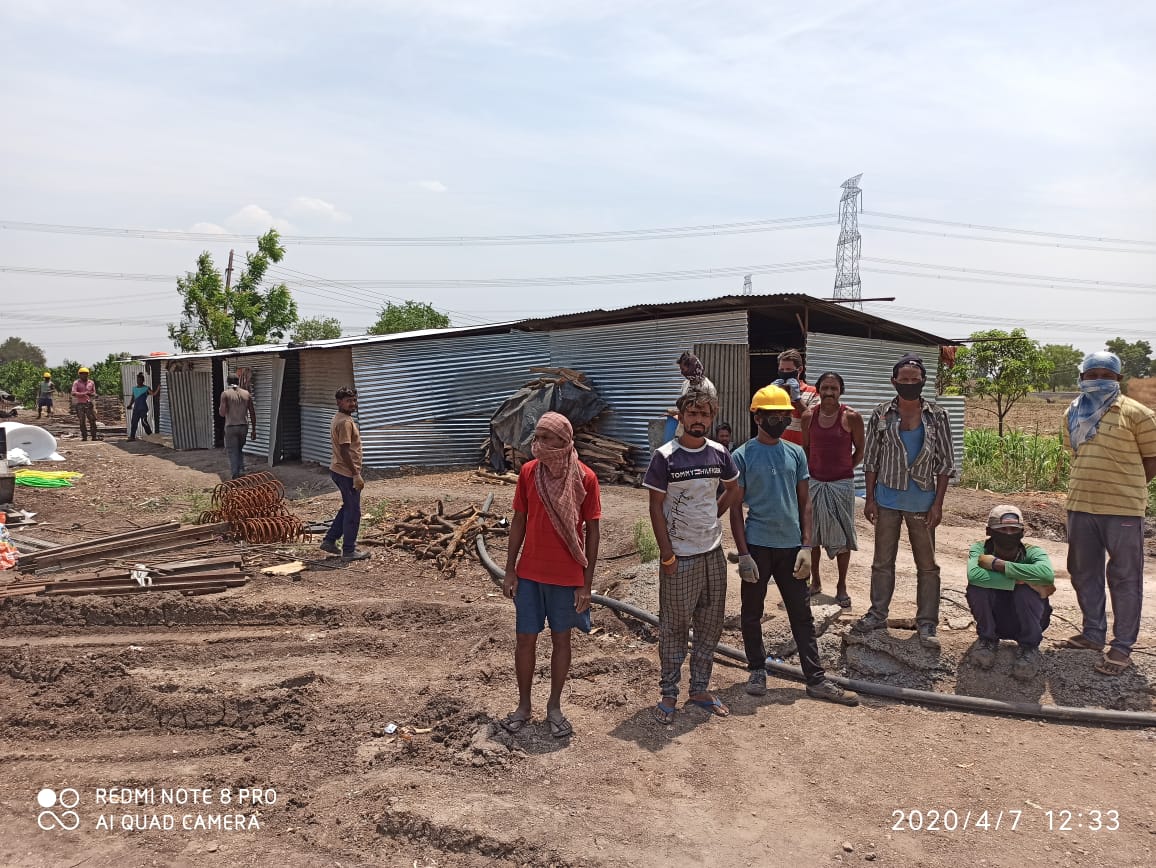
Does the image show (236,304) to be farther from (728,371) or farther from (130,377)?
(728,371)

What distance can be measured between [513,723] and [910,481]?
302cm

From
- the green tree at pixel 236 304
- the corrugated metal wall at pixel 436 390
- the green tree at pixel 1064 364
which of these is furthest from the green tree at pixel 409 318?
the green tree at pixel 1064 364

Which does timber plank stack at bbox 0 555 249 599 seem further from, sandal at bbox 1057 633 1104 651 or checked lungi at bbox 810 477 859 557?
sandal at bbox 1057 633 1104 651

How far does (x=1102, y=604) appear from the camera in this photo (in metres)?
5.25

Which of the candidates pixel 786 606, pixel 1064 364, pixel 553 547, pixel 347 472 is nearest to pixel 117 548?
pixel 347 472

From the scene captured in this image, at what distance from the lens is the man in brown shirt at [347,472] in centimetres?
836

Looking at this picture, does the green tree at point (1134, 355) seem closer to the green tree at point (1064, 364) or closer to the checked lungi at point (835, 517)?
the green tree at point (1064, 364)

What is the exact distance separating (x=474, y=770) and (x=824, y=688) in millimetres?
2250

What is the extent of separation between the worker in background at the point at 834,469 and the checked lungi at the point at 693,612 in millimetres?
1686

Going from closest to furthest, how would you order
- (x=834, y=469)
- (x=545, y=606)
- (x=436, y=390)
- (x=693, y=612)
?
(x=545, y=606) → (x=693, y=612) → (x=834, y=469) → (x=436, y=390)

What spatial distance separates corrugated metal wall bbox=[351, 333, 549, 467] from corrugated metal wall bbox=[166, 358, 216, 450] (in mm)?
6283

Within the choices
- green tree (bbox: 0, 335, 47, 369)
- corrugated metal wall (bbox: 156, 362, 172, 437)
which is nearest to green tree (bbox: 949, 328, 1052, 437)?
corrugated metal wall (bbox: 156, 362, 172, 437)

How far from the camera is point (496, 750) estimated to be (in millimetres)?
4258

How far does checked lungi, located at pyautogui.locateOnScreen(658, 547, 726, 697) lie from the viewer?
15.4 feet
